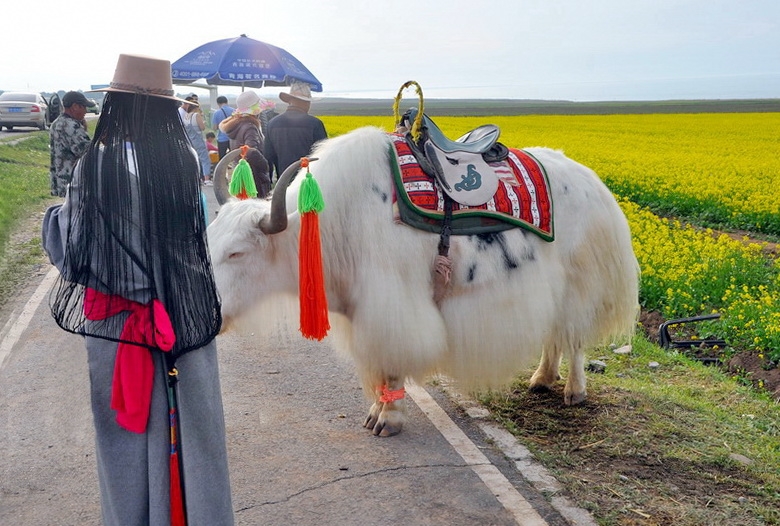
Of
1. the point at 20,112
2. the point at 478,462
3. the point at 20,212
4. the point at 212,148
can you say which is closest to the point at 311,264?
the point at 478,462

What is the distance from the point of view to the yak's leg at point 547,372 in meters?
4.97

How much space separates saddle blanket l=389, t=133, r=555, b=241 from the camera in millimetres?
4148

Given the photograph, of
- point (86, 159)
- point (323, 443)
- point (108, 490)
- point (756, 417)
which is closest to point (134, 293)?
point (86, 159)

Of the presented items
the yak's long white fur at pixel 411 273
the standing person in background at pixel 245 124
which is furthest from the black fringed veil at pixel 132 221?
the standing person in background at pixel 245 124

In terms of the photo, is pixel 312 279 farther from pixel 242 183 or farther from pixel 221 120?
pixel 221 120

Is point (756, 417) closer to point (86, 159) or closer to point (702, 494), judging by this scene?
point (702, 494)

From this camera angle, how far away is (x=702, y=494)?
12.1 ft

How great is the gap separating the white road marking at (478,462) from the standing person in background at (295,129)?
9.91 feet

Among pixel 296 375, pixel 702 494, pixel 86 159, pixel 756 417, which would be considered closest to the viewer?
pixel 86 159

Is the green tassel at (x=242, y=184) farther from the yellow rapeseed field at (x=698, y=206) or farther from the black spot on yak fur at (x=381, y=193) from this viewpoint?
the yellow rapeseed field at (x=698, y=206)

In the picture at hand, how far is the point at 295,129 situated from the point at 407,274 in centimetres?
362

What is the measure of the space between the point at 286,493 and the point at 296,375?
1.68 meters

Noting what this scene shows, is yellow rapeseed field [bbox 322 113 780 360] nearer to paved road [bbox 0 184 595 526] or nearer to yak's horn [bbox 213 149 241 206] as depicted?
paved road [bbox 0 184 595 526]

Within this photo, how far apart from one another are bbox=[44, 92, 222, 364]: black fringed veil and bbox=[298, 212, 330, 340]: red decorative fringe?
1.28m
